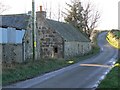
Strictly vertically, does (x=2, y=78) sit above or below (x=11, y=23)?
below

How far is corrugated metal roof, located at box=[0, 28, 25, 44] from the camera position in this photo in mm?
29531

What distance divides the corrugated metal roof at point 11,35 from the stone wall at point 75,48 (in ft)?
41.6

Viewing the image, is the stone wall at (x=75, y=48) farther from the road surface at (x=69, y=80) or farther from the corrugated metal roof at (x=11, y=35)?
the road surface at (x=69, y=80)

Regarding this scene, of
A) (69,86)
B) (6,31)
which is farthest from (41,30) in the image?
(69,86)

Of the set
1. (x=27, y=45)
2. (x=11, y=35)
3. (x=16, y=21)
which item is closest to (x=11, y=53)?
(x=11, y=35)

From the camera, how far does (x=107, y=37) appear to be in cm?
10975

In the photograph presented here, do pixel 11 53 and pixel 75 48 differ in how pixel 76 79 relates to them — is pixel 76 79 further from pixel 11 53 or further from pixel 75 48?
pixel 75 48

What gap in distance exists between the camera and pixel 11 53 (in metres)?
30.0

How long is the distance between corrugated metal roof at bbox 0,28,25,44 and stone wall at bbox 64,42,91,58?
1268 cm

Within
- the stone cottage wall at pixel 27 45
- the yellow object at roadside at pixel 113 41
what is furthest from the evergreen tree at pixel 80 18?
the stone cottage wall at pixel 27 45

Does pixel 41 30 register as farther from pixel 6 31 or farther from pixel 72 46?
pixel 6 31

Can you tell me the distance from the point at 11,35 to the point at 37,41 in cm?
902

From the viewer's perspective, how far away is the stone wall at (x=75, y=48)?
150ft

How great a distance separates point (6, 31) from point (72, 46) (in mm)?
20115
